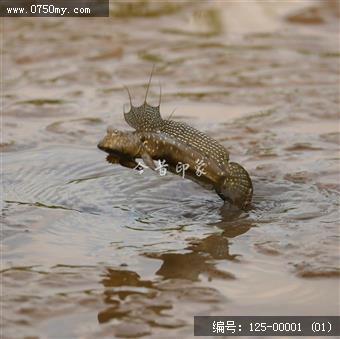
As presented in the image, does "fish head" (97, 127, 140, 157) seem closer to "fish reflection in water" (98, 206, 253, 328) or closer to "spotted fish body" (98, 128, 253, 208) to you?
"spotted fish body" (98, 128, 253, 208)

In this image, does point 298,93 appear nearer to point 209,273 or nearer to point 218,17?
point 218,17

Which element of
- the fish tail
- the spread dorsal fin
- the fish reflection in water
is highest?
the spread dorsal fin

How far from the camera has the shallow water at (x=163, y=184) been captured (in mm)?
3846

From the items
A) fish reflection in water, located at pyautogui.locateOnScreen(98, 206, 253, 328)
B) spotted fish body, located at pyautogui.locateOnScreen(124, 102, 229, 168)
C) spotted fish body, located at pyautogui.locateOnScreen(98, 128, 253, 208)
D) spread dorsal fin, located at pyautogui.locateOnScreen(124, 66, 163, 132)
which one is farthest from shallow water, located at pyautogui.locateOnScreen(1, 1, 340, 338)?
spread dorsal fin, located at pyautogui.locateOnScreen(124, 66, 163, 132)

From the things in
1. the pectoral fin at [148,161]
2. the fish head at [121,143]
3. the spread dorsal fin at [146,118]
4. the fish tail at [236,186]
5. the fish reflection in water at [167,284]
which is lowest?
the fish reflection in water at [167,284]

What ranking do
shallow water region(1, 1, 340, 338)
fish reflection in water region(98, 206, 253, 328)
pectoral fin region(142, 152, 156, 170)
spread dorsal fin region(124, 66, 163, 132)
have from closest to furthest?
1. fish reflection in water region(98, 206, 253, 328)
2. shallow water region(1, 1, 340, 338)
3. pectoral fin region(142, 152, 156, 170)
4. spread dorsal fin region(124, 66, 163, 132)

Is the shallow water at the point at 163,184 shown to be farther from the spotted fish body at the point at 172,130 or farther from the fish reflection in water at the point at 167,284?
the spotted fish body at the point at 172,130

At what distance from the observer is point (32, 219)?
471cm

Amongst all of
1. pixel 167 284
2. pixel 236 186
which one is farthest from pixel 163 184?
pixel 167 284

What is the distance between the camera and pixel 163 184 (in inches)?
205

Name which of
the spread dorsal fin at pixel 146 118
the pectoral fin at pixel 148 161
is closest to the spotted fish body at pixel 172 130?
the spread dorsal fin at pixel 146 118

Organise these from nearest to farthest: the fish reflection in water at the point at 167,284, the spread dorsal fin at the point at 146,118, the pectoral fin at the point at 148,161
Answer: the fish reflection in water at the point at 167,284 < the pectoral fin at the point at 148,161 < the spread dorsal fin at the point at 146,118

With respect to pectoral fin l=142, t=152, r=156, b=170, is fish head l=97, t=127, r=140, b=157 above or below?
above

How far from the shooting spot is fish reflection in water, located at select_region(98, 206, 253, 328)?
370cm
